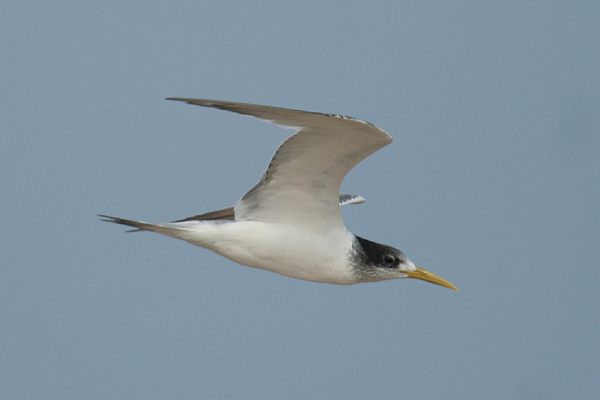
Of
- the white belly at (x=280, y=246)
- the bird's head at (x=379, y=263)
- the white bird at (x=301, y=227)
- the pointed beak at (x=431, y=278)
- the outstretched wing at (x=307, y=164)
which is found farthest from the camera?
the pointed beak at (x=431, y=278)

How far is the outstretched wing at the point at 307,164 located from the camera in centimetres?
525

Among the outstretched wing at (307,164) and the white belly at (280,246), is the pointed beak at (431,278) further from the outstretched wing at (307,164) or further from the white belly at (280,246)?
the outstretched wing at (307,164)

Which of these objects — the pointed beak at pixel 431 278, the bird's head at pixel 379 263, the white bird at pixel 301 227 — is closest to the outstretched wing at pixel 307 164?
the white bird at pixel 301 227

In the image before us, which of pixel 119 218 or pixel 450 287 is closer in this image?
pixel 119 218

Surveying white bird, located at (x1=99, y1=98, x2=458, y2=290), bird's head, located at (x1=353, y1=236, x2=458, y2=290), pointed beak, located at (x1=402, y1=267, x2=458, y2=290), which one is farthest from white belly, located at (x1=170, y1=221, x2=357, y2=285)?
pointed beak, located at (x1=402, y1=267, x2=458, y2=290)

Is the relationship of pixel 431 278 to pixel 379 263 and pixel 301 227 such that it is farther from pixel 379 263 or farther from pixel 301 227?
pixel 301 227

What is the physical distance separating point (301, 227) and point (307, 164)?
564 mm

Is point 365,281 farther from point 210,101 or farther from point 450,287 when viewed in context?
point 210,101

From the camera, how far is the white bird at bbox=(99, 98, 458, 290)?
581 centimetres

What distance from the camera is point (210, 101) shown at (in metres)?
4.97

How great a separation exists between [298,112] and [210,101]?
519mm

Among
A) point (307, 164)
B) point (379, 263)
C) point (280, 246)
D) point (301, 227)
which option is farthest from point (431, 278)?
point (307, 164)

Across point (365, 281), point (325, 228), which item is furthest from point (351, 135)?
point (365, 281)

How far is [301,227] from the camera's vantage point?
6230 millimetres
